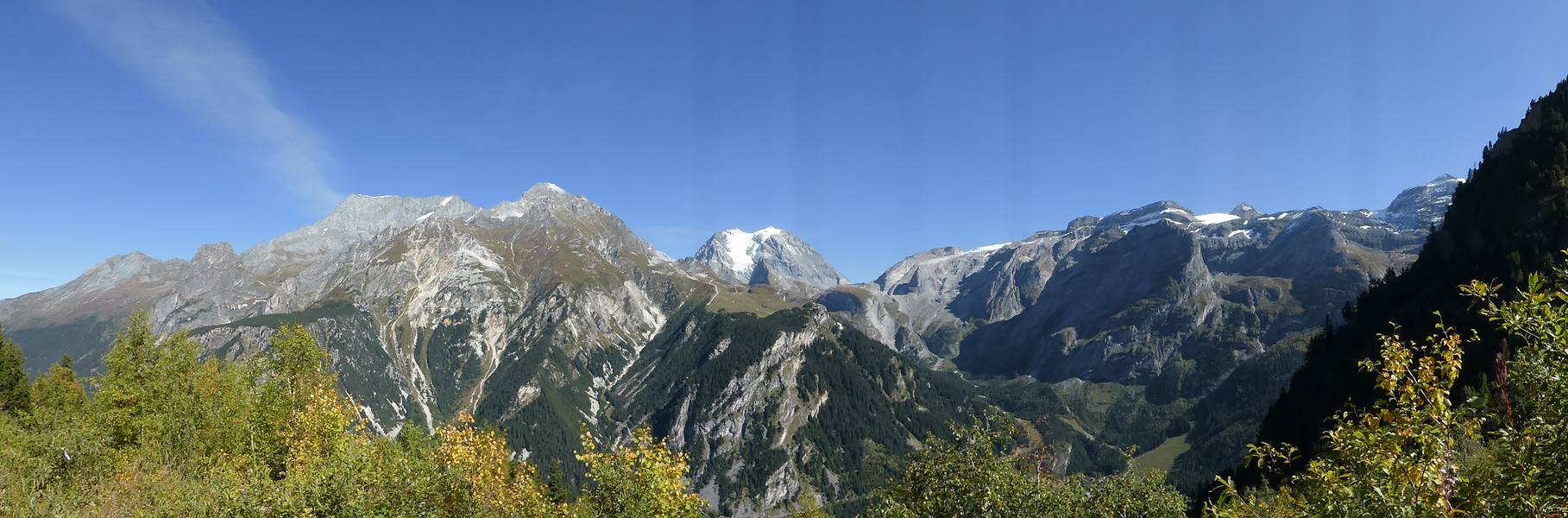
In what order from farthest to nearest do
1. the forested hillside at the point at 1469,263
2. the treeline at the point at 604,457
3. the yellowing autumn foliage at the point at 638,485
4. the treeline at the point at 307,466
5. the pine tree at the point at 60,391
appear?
the forested hillside at the point at 1469,263 < the pine tree at the point at 60,391 < the yellowing autumn foliage at the point at 638,485 < the treeline at the point at 307,466 < the treeline at the point at 604,457

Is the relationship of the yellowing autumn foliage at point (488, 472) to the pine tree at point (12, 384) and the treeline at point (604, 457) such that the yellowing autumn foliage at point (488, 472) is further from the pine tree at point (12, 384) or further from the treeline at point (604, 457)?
the pine tree at point (12, 384)

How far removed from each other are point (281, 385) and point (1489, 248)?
23042cm

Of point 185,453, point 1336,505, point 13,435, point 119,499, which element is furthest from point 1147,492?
point 13,435

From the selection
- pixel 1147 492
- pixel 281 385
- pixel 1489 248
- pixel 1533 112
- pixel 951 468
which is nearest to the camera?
pixel 951 468

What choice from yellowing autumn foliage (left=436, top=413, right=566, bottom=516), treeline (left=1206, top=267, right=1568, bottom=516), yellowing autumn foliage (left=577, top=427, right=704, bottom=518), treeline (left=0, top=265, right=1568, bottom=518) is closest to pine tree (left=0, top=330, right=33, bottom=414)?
treeline (left=0, top=265, right=1568, bottom=518)

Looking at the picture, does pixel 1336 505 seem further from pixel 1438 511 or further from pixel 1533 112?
pixel 1533 112

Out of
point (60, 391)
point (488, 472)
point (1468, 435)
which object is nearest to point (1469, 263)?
point (1468, 435)

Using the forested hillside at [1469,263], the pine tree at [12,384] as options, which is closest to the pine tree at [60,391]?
the pine tree at [12,384]

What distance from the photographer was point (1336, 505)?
1268cm

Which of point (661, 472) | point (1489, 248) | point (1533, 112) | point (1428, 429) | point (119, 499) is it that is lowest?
point (119, 499)

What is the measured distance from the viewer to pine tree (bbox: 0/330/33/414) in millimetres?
67750

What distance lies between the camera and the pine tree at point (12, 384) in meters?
67.8

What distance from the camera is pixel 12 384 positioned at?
69.9 m

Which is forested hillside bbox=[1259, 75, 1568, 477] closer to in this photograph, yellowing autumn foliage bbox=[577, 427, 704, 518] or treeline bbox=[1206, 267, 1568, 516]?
yellowing autumn foliage bbox=[577, 427, 704, 518]
